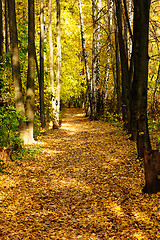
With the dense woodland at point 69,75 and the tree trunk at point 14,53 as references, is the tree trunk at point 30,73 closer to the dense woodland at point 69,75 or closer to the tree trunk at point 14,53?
the dense woodland at point 69,75

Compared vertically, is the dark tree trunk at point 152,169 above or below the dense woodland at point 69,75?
below

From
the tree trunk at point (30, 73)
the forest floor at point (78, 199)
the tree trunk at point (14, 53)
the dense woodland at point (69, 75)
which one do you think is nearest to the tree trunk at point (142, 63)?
the dense woodland at point (69, 75)

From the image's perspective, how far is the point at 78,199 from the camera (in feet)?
20.3

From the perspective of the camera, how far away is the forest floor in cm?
468

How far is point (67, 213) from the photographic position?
5.52 metres

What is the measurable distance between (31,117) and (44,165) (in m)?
3.30

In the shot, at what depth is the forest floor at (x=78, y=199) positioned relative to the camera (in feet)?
15.4

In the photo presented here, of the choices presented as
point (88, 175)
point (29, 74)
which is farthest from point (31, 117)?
point (88, 175)

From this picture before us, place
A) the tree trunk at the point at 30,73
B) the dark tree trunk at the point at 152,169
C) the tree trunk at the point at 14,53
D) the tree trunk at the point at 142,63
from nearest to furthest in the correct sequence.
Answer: the dark tree trunk at the point at 152,169 → the tree trunk at the point at 142,63 → the tree trunk at the point at 14,53 → the tree trunk at the point at 30,73

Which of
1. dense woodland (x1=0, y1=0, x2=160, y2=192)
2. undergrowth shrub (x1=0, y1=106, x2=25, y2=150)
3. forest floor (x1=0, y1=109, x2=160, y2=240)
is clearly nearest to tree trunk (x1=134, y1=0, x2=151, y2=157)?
dense woodland (x1=0, y1=0, x2=160, y2=192)

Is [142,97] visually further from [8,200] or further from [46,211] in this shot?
[8,200]

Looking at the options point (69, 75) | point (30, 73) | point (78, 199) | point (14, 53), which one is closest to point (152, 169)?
point (78, 199)

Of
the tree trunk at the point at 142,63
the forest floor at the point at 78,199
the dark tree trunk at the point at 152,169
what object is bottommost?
the forest floor at the point at 78,199

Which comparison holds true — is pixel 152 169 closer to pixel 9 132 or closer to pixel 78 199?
pixel 78 199
